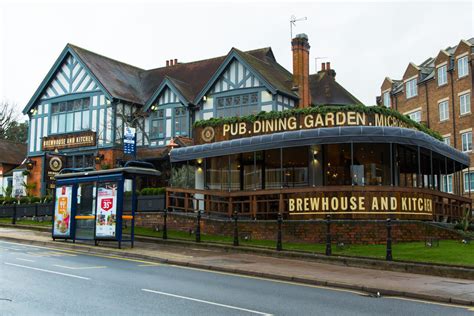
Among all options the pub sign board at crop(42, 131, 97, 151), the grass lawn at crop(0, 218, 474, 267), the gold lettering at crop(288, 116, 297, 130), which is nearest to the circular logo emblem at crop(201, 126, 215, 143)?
the gold lettering at crop(288, 116, 297, 130)

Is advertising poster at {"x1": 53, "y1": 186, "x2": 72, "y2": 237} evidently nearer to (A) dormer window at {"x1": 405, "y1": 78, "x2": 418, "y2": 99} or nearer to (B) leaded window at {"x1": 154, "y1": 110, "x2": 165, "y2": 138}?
(B) leaded window at {"x1": 154, "y1": 110, "x2": 165, "y2": 138}

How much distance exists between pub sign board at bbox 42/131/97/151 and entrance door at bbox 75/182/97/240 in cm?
1547

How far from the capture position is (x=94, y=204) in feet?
64.6

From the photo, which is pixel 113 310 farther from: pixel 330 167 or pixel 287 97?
pixel 287 97

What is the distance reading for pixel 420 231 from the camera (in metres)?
19.5

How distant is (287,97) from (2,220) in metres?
18.2

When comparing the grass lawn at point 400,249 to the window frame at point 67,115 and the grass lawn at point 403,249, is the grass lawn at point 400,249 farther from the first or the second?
the window frame at point 67,115

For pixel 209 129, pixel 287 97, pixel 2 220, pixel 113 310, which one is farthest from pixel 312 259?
pixel 2 220

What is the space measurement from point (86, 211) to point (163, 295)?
35.6ft

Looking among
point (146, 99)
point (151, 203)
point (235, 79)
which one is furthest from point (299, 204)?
point (146, 99)

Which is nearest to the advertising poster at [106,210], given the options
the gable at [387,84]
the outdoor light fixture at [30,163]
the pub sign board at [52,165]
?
the pub sign board at [52,165]

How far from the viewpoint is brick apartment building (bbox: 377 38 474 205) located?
131 ft

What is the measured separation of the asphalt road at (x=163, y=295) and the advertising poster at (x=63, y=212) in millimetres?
6065

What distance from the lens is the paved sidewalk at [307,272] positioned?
450 inches
